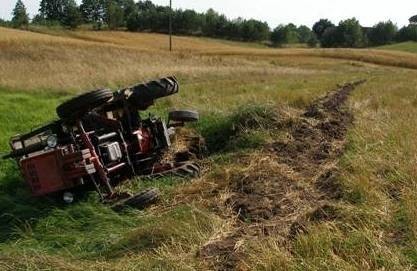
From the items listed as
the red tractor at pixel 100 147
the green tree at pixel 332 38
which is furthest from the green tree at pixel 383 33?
the red tractor at pixel 100 147

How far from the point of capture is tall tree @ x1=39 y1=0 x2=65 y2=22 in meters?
115

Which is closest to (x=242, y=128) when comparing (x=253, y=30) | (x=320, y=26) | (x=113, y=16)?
(x=113, y=16)

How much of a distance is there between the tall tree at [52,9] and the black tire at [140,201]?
113 meters

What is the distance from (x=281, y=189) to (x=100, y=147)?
2361 millimetres

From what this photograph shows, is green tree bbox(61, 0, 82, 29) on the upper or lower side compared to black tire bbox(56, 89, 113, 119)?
lower

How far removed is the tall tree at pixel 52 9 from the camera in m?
115

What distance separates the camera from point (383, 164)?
22.3 ft

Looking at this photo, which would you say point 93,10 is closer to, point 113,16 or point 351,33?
point 113,16

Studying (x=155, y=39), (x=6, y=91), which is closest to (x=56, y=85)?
(x=6, y=91)

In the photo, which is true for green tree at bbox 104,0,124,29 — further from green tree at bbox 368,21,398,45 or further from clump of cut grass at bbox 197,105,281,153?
clump of cut grass at bbox 197,105,281,153

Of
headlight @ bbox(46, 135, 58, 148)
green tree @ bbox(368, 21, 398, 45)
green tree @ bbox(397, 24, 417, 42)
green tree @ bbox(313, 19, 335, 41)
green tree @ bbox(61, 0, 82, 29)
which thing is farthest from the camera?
green tree @ bbox(313, 19, 335, 41)

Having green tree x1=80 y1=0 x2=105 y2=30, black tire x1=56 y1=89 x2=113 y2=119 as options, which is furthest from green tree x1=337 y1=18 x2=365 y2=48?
black tire x1=56 y1=89 x2=113 y2=119

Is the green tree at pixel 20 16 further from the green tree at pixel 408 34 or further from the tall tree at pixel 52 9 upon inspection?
the green tree at pixel 408 34

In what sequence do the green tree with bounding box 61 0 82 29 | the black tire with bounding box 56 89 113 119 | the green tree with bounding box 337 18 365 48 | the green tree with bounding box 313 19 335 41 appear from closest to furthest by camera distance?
the black tire with bounding box 56 89 113 119, the green tree with bounding box 61 0 82 29, the green tree with bounding box 337 18 365 48, the green tree with bounding box 313 19 335 41
